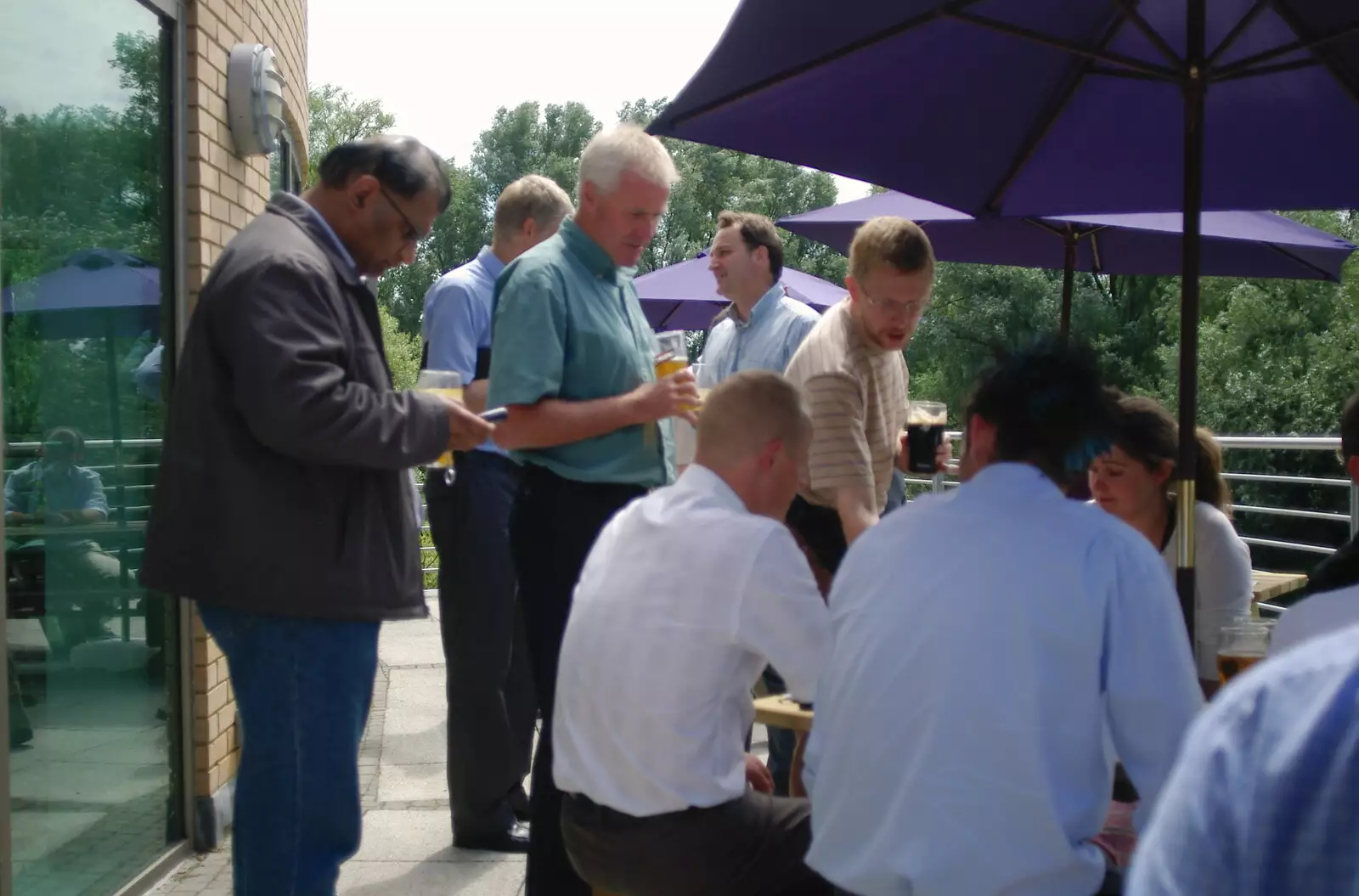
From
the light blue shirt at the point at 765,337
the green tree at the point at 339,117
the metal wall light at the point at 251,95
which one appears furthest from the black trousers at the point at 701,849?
the green tree at the point at 339,117

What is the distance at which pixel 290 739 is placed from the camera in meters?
2.69

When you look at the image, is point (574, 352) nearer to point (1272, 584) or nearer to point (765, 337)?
point (765, 337)

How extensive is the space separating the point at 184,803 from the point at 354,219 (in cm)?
225

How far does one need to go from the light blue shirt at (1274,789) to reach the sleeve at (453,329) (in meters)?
4.03

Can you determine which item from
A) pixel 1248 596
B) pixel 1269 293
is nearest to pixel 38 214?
pixel 1248 596

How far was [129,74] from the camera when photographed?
4.04 m

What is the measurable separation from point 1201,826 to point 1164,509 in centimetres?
317

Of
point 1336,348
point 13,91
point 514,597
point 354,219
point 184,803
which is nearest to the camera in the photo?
point 354,219

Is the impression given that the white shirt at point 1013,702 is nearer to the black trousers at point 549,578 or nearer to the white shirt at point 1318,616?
the white shirt at point 1318,616

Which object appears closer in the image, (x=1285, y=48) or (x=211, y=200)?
(x=1285, y=48)

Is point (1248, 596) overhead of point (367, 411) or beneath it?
beneath

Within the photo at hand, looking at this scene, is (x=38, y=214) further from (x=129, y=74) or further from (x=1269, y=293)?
(x=1269, y=293)

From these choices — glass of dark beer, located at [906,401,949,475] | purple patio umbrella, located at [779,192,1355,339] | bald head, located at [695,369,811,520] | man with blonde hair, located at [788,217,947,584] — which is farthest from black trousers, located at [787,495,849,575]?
purple patio umbrella, located at [779,192,1355,339]

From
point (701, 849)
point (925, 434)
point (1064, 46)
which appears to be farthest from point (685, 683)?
point (1064, 46)
